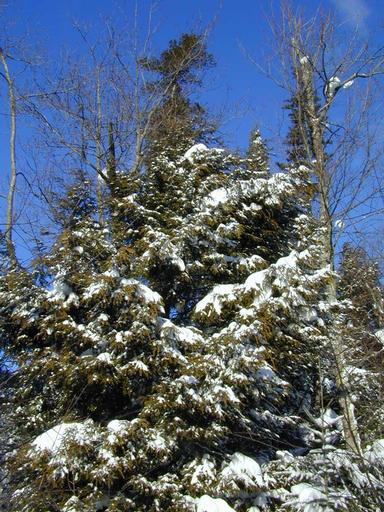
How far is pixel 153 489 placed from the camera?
5.62m

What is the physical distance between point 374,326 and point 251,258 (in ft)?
31.4

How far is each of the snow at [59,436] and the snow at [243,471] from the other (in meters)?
1.67

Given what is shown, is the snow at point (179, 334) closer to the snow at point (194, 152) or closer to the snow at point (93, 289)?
the snow at point (93, 289)

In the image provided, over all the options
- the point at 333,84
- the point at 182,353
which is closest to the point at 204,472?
the point at 182,353

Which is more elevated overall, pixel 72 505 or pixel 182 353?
pixel 182 353

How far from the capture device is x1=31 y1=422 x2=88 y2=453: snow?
220 inches

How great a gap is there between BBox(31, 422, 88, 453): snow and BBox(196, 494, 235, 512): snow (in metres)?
1.45

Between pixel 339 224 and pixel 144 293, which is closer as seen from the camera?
pixel 144 293

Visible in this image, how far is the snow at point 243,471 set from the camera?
5669mm

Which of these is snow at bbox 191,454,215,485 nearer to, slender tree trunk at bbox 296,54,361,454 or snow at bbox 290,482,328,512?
snow at bbox 290,482,328,512

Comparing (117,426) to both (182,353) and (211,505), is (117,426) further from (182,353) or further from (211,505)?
(182,353)

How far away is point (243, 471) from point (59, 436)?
2.10m

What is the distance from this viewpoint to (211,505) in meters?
5.21

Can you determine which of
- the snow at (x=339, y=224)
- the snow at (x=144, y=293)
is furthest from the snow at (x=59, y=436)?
the snow at (x=339, y=224)
